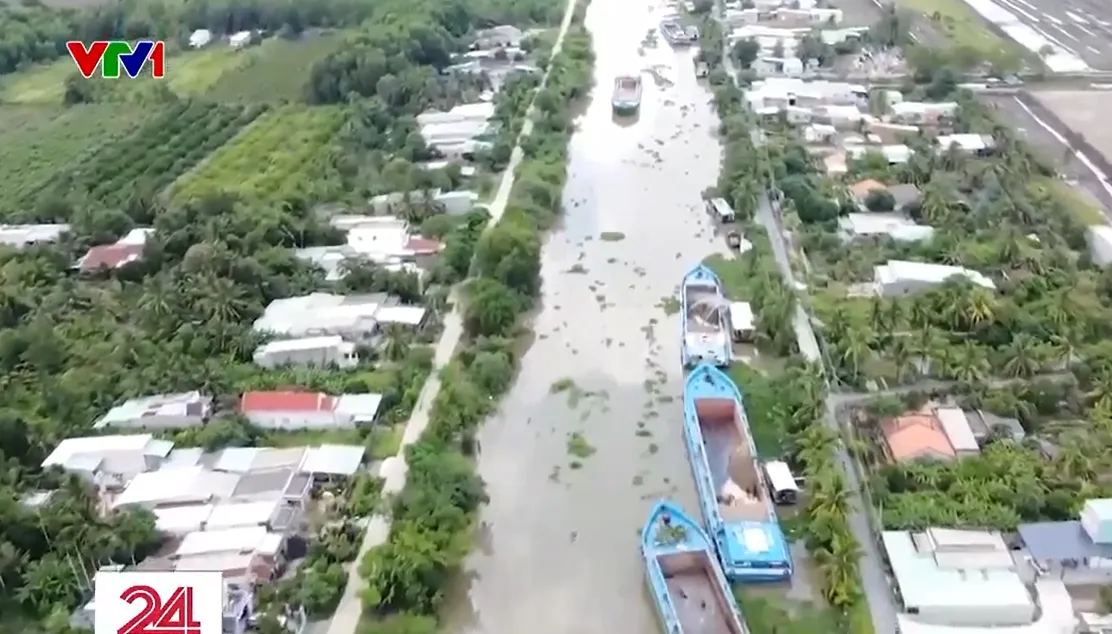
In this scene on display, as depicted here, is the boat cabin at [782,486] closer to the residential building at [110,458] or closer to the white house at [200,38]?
the residential building at [110,458]

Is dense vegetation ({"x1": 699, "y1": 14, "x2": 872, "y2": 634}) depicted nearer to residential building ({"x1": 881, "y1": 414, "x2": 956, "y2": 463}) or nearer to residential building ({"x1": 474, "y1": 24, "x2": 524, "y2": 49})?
residential building ({"x1": 881, "y1": 414, "x2": 956, "y2": 463})

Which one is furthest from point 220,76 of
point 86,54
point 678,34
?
point 678,34

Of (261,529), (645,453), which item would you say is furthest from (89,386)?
(645,453)

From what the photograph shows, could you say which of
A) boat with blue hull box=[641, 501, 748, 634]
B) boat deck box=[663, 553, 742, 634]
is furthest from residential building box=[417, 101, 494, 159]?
boat deck box=[663, 553, 742, 634]

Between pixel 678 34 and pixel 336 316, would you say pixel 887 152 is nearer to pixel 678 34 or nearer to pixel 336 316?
pixel 678 34

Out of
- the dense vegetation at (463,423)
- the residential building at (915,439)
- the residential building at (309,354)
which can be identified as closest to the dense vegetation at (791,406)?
the residential building at (915,439)

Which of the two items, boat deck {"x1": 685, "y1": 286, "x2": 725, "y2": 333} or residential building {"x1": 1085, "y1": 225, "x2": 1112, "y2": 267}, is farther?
residential building {"x1": 1085, "y1": 225, "x2": 1112, "y2": 267}
